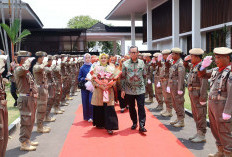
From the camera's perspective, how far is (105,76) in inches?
251

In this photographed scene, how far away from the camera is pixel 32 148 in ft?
17.0

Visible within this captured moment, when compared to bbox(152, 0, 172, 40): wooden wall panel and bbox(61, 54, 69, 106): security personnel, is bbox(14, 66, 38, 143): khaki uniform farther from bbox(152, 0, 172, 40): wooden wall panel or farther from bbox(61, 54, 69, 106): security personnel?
bbox(152, 0, 172, 40): wooden wall panel

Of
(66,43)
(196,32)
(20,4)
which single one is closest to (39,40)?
(66,43)

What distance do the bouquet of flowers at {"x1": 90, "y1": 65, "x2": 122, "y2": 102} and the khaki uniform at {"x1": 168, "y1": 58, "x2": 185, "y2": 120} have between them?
1.51m

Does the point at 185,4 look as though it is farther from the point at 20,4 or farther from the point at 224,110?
the point at 224,110

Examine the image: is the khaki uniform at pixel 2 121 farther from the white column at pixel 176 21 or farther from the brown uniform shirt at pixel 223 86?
the white column at pixel 176 21

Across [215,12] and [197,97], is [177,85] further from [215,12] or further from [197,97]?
[215,12]

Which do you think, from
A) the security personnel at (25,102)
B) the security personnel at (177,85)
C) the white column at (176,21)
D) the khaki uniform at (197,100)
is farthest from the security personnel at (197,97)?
the white column at (176,21)

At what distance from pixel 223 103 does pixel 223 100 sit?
0.05 m

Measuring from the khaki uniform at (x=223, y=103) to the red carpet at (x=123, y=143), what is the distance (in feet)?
3.01

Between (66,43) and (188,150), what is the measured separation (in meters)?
21.2

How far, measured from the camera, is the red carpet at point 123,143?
Result: 4930 mm

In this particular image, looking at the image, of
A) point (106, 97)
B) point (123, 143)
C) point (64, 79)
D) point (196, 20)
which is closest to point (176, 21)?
point (196, 20)

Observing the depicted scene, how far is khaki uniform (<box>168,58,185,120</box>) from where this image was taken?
6.45 meters
